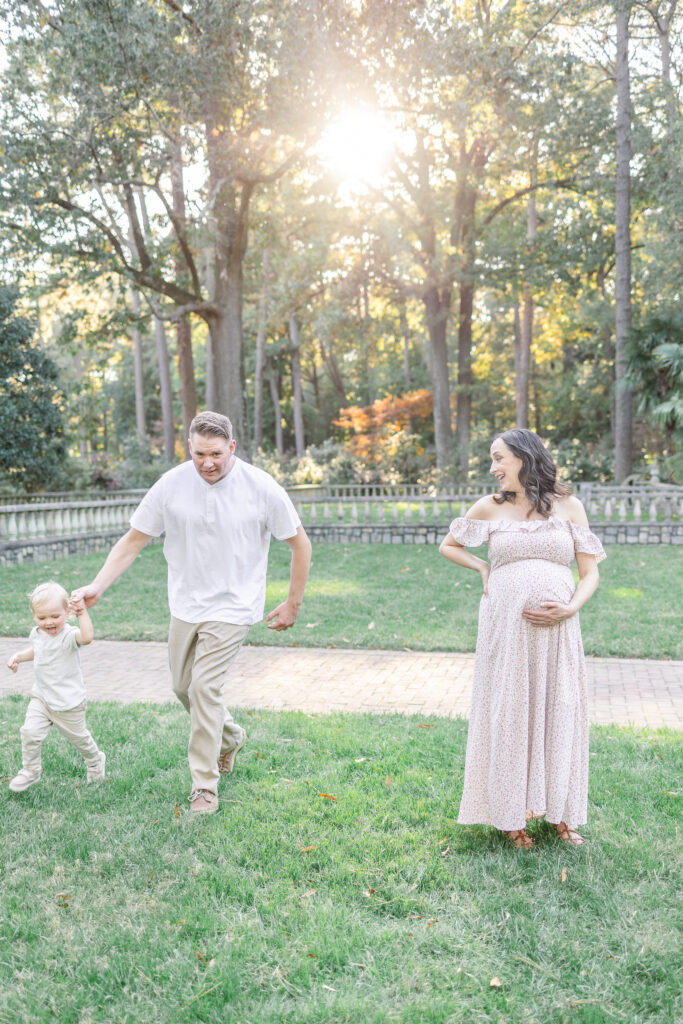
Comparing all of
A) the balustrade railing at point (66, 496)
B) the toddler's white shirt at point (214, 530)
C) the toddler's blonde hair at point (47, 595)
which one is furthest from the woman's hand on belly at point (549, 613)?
the balustrade railing at point (66, 496)

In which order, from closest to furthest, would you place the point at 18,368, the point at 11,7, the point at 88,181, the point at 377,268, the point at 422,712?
the point at 422,712 → the point at 11,7 → the point at 88,181 → the point at 18,368 → the point at 377,268

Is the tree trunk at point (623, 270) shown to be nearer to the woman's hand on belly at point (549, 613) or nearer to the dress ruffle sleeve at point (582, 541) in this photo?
the dress ruffle sleeve at point (582, 541)

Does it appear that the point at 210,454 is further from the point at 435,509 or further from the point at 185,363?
the point at 185,363

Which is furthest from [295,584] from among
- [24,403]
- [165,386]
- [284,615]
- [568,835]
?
[165,386]

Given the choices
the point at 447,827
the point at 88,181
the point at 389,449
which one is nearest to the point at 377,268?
the point at 389,449

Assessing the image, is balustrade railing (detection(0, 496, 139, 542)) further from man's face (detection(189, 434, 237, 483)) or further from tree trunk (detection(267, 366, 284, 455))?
tree trunk (detection(267, 366, 284, 455))

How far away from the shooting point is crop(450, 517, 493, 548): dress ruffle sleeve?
13.3 feet

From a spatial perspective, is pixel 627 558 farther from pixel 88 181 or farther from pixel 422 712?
pixel 88 181

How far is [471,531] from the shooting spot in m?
4.07

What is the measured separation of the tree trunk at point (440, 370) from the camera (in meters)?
26.9

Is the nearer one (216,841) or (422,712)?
(216,841)

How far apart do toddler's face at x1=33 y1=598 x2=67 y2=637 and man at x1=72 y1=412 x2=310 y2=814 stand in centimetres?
37

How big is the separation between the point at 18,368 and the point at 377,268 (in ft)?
38.0

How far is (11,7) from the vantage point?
10430 mm
